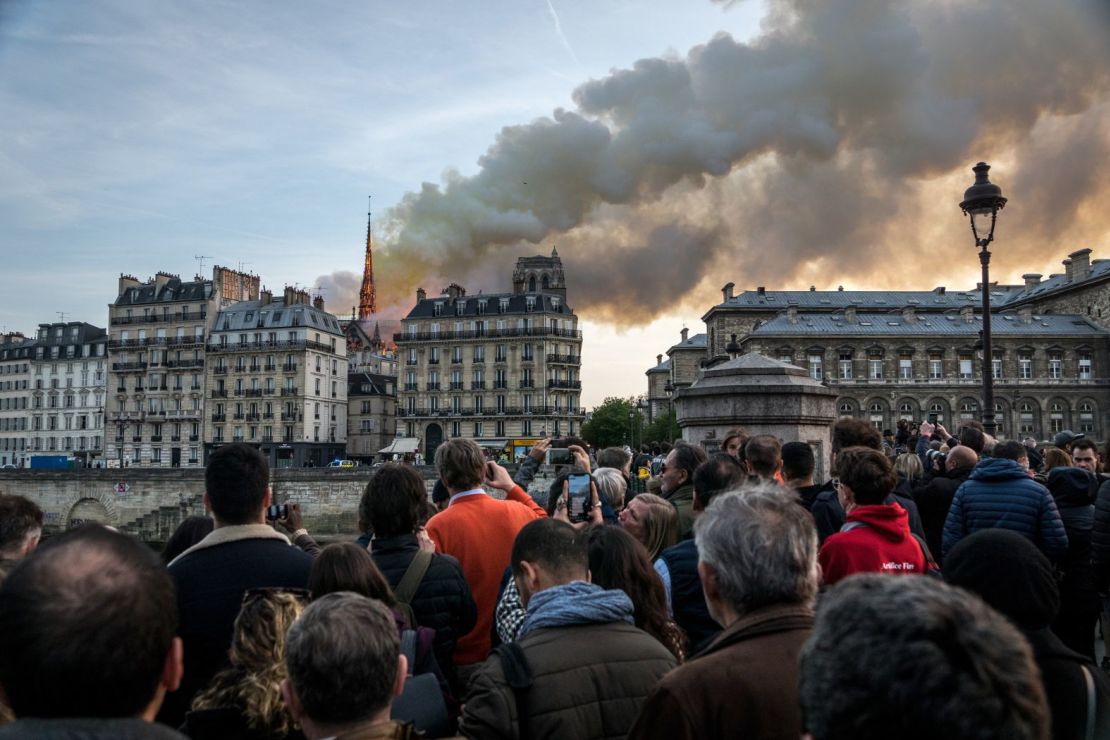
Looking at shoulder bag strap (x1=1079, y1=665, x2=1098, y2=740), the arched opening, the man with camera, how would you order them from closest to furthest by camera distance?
shoulder bag strap (x1=1079, y1=665, x2=1098, y2=740) < the man with camera < the arched opening

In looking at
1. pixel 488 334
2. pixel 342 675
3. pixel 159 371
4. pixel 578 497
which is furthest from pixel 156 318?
pixel 342 675

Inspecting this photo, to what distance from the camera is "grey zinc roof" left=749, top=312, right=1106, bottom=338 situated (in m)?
67.0

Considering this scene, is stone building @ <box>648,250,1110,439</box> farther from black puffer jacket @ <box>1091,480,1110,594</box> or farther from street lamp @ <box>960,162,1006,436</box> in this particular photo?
black puffer jacket @ <box>1091,480,1110,594</box>

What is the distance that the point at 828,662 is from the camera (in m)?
1.66

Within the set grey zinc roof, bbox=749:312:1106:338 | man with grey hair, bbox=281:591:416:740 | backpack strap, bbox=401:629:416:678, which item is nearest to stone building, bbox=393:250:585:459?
grey zinc roof, bbox=749:312:1106:338

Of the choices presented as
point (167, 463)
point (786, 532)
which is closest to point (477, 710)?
point (786, 532)

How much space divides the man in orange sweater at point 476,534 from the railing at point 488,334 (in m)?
66.5

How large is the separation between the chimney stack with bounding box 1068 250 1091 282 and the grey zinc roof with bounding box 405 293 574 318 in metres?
43.6

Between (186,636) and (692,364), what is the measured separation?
89.2 metres

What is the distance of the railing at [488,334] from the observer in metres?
72.4

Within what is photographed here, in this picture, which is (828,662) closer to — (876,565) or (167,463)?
(876,565)

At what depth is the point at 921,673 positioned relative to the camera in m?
1.54

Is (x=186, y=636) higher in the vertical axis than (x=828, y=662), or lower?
lower

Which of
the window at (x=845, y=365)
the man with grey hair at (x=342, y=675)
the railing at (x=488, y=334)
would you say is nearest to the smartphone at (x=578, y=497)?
the man with grey hair at (x=342, y=675)
